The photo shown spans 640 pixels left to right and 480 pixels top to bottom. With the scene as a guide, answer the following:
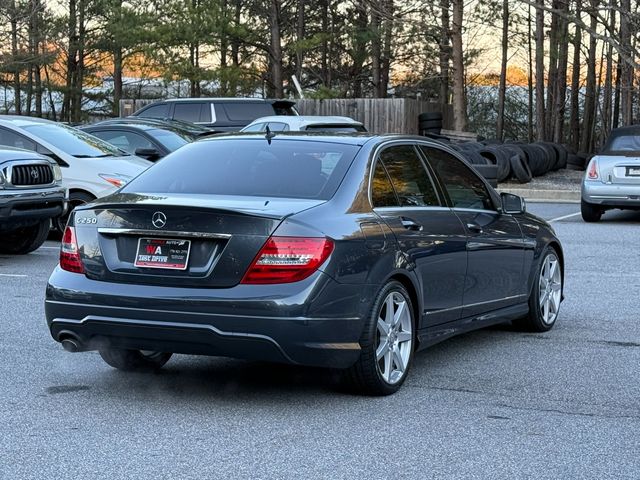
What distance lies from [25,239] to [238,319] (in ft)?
28.3

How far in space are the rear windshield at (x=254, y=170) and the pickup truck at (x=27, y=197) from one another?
19.3 ft

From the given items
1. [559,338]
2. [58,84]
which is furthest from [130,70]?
[559,338]

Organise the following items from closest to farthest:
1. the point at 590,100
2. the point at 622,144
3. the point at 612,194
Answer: the point at 612,194 < the point at 622,144 < the point at 590,100

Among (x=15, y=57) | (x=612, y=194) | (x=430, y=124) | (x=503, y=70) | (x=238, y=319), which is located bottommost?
(x=238, y=319)

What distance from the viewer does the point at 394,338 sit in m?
6.39

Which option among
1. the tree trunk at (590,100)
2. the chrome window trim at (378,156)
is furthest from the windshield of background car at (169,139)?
the tree trunk at (590,100)

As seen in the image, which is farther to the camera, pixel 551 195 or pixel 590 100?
pixel 590 100

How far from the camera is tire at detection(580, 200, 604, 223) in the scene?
18500 mm

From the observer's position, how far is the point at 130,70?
171ft

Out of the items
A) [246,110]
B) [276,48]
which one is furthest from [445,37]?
[246,110]

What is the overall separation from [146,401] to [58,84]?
49.4 meters

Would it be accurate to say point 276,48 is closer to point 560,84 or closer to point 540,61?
point 540,61

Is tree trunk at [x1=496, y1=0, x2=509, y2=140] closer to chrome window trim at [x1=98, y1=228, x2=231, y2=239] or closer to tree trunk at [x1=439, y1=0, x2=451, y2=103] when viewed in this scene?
tree trunk at [x1=439, y1=0, x2=451, y2=103]

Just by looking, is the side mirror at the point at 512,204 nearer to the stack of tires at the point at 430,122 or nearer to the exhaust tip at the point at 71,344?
the exhaust tip at the point at 71,344
